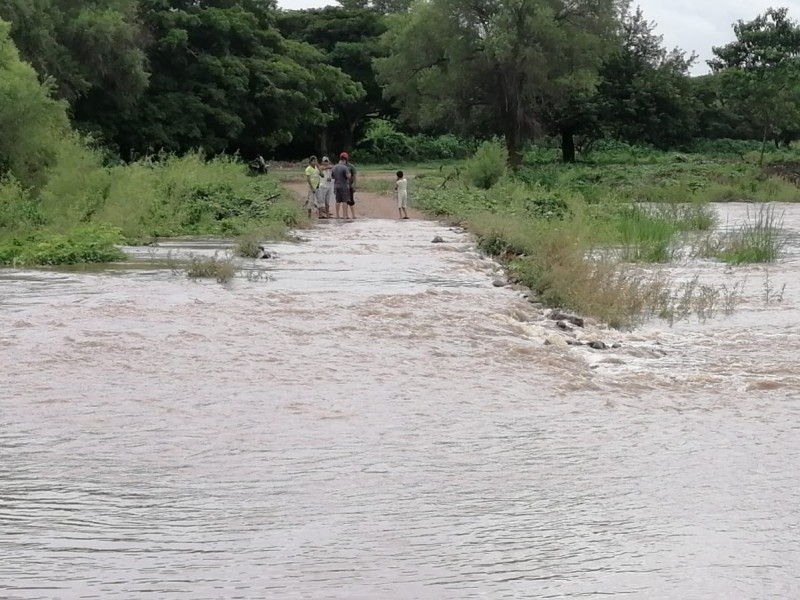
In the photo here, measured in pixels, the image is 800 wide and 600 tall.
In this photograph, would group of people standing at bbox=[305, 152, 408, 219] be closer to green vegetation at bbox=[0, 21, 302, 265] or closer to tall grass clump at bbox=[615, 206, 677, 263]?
green vegetation at bbox=[0, 21, 302, 265]

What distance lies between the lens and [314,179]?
3064cm

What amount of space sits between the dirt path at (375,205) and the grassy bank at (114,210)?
254 centimetres

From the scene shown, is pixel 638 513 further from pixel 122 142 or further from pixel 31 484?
pixel 122 142

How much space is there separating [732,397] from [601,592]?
16.4 ft

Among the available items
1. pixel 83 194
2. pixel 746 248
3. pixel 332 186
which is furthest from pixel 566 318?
pixel 332 186

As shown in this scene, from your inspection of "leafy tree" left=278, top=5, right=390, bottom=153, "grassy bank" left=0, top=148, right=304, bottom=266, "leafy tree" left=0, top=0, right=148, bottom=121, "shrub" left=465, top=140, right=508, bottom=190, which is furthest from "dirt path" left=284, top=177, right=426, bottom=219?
"leafy tree" left=278, top=5, right=390, bottom=153

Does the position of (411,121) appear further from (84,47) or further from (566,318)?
(566,318)

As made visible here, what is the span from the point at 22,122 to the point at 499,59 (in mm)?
29486

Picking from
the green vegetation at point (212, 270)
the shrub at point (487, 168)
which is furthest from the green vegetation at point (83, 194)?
the shrub at point (487, 168)

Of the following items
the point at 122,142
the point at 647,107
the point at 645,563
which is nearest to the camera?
the point at 645,563

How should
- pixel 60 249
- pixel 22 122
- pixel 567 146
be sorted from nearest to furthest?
pixel 60 249 < pixel 22 122 < pixel 567 146

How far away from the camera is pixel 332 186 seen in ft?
101

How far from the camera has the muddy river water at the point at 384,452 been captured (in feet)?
19.8

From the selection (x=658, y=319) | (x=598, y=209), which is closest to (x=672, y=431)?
(x=658, y=319)
